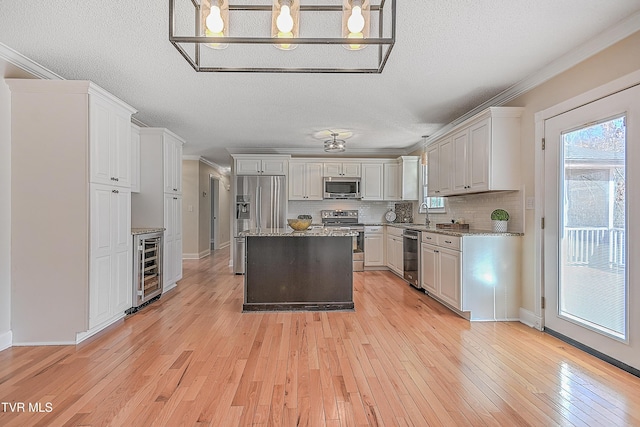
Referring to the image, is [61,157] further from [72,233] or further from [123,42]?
[123,42]

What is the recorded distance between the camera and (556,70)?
2895mm

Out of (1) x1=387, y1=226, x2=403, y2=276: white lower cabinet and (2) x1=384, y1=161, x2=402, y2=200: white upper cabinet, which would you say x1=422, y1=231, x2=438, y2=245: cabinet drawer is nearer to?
(1) x1=387, y1=226, x2=403, y2=276: white lower cabinet

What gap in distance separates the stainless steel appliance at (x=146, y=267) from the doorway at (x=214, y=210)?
15.6 ft

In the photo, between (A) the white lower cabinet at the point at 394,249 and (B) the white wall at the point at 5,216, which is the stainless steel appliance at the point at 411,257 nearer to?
(A) the white lower cabinet at the point at 394,249

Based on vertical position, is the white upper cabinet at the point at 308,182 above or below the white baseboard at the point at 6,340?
above

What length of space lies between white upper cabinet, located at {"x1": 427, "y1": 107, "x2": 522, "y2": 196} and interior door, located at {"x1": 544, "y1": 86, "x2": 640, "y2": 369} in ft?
1.33

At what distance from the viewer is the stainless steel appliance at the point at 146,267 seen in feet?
12.2

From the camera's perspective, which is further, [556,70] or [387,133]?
[387,133]

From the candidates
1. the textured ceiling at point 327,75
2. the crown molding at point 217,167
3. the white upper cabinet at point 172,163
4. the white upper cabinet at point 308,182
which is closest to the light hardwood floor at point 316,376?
the white upper cabinet at point 172,163

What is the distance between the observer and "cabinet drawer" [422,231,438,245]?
4.08 meters

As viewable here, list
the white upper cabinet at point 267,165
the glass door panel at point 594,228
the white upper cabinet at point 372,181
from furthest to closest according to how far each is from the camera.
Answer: the white upper cabinet at point 372,181, the white upper cabinet at point 267,165, the glass door panel at point 594,228

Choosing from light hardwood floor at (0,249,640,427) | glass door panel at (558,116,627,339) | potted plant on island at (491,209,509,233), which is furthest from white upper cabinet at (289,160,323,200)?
glass door panel at (558,116,627,339)

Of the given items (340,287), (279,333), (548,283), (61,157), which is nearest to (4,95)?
(61,157)

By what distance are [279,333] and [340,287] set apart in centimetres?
102
